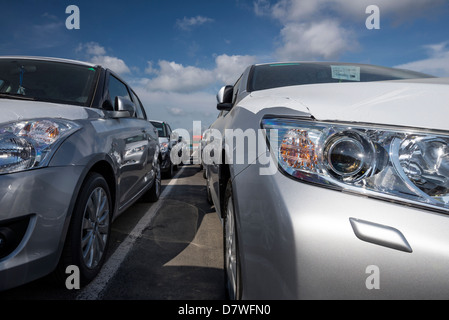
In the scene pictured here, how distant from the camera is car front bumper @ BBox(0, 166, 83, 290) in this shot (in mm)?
1339

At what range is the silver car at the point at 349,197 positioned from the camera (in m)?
0.83

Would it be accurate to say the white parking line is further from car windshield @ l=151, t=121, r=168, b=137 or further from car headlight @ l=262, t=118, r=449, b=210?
car windshield @ l=151, t=121, r=168, b=137

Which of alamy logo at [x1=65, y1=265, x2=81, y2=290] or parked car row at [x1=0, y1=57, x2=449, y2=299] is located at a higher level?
parked car row at [x1=0, y1=57, x2=449, y2=299]

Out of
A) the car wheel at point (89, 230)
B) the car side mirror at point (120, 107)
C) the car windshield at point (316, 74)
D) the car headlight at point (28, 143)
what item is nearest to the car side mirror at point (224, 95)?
the car windshield at point (316, 74)

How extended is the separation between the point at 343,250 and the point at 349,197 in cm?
18

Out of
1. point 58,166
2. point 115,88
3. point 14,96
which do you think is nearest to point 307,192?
point 58,166

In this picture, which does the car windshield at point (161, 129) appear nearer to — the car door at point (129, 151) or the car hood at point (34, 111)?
the car door at point (129, 151)

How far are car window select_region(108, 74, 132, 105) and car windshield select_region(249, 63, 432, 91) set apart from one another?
55.9 inches

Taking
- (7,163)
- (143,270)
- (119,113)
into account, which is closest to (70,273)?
(143,270)

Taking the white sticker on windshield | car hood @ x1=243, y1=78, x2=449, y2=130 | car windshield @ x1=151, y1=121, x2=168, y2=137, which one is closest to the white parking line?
car hood @ x1=243, y1=78, x2=449, y2=130

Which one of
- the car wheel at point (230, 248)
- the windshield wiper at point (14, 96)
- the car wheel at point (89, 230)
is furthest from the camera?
the windshield wiper at point (14, 96)

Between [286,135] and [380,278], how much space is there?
577 millimetres

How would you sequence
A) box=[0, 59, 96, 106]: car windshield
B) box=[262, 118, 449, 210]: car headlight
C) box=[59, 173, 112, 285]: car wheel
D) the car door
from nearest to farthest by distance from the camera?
box=[262, 118, 449, 210]: car headlight → box=[59, 173, 112, 285]: car wheel → box=[0, 59, 96, 106]: car windshield → the car door

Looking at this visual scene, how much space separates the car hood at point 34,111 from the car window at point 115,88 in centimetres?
74
